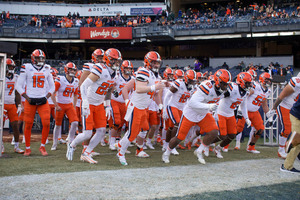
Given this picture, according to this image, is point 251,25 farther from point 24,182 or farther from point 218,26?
point 24,182

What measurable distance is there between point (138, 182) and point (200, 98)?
2.56 metres

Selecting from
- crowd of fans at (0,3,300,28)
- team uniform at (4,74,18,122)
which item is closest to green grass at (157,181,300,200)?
team uniform at (4,74,18,122)

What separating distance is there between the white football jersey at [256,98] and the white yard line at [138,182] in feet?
10.6

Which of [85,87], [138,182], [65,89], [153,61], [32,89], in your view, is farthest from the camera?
[65,89]

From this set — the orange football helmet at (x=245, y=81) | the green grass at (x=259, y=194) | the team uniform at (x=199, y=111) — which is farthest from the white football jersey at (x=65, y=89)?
the green grass at (x=259, y=194)

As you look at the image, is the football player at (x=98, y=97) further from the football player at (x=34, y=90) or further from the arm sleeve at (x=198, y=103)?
the arm sleeve at (x=198, y=103)

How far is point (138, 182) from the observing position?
4.98 metres

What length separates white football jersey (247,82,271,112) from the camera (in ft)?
31.0

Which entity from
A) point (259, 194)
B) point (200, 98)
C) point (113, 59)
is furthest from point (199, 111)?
point (259, 194)

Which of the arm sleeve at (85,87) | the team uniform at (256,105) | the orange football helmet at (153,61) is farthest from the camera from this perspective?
the team uniform at (256,105)

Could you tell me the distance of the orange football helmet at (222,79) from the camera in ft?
22.2

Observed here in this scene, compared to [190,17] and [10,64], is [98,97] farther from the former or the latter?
[190,17]

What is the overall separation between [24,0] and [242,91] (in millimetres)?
38584

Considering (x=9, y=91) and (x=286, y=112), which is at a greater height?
(x=9, y=91)
